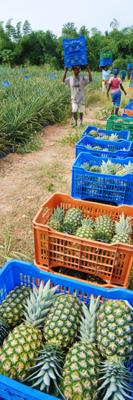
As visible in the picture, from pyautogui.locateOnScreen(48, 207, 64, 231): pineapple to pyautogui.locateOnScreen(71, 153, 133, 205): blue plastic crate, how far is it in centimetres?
70

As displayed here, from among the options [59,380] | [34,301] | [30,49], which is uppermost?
[30,49]

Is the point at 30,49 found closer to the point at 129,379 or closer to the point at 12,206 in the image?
the point at 12,206

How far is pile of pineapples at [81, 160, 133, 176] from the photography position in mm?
3351

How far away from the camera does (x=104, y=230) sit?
8.27 feet

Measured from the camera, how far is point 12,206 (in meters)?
4.32

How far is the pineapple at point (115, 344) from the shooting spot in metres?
1.34

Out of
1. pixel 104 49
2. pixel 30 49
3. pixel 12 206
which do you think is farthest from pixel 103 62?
pixel 104 49

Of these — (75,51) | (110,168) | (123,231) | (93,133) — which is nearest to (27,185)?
(93,133)

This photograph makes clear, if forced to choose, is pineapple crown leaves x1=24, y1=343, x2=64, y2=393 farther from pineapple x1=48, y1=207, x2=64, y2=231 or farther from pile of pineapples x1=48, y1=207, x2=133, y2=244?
pineapple x1=48, y1=207, x2=64, y2=231

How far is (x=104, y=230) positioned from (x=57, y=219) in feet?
1.45

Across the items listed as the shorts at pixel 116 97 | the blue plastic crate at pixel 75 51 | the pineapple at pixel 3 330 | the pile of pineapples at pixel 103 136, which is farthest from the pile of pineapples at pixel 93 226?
the shorts at pixel 116 97

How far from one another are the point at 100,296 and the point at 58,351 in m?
0.45

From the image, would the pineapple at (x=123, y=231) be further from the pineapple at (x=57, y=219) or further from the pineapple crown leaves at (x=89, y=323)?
the pineapple crown leaves at (x=89, y=323)

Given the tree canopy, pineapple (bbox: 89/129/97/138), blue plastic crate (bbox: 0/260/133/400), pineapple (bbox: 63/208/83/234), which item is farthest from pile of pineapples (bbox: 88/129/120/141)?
the tree canopy
